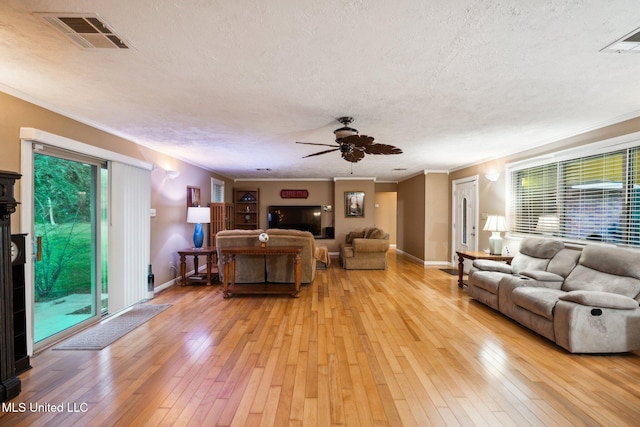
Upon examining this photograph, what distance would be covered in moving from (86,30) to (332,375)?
2.97 m

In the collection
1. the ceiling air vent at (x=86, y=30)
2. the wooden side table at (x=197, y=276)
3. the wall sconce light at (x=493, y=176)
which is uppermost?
the ceiling air vent at (x=86, y=30)

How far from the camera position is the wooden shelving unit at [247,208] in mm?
9289

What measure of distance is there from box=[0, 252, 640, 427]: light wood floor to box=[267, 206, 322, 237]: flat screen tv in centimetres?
547

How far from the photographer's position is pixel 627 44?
187 centimetres

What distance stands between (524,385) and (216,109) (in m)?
3.76

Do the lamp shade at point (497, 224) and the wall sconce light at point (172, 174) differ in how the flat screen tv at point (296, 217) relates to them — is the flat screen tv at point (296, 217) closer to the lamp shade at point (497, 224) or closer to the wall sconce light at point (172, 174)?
the wall sconce light at point (172, 174)

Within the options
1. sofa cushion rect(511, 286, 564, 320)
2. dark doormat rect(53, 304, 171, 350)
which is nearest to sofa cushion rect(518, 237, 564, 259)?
sofa cushion rect(511, 286, 564, 320)

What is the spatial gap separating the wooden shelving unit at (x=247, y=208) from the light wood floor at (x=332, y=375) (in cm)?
562

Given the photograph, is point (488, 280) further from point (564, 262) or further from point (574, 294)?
point (574, 294)

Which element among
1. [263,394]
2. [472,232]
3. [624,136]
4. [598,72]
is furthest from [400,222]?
[263,394]

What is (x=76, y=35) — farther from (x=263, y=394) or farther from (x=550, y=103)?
(x=550, y=103)

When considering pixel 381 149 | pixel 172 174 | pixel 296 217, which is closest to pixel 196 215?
pixel 172 174

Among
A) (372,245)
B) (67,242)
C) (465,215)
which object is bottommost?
(372,245)

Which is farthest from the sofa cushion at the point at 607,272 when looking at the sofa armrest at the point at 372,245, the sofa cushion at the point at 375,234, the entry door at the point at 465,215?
the sofa cushion at the point at 375,234
